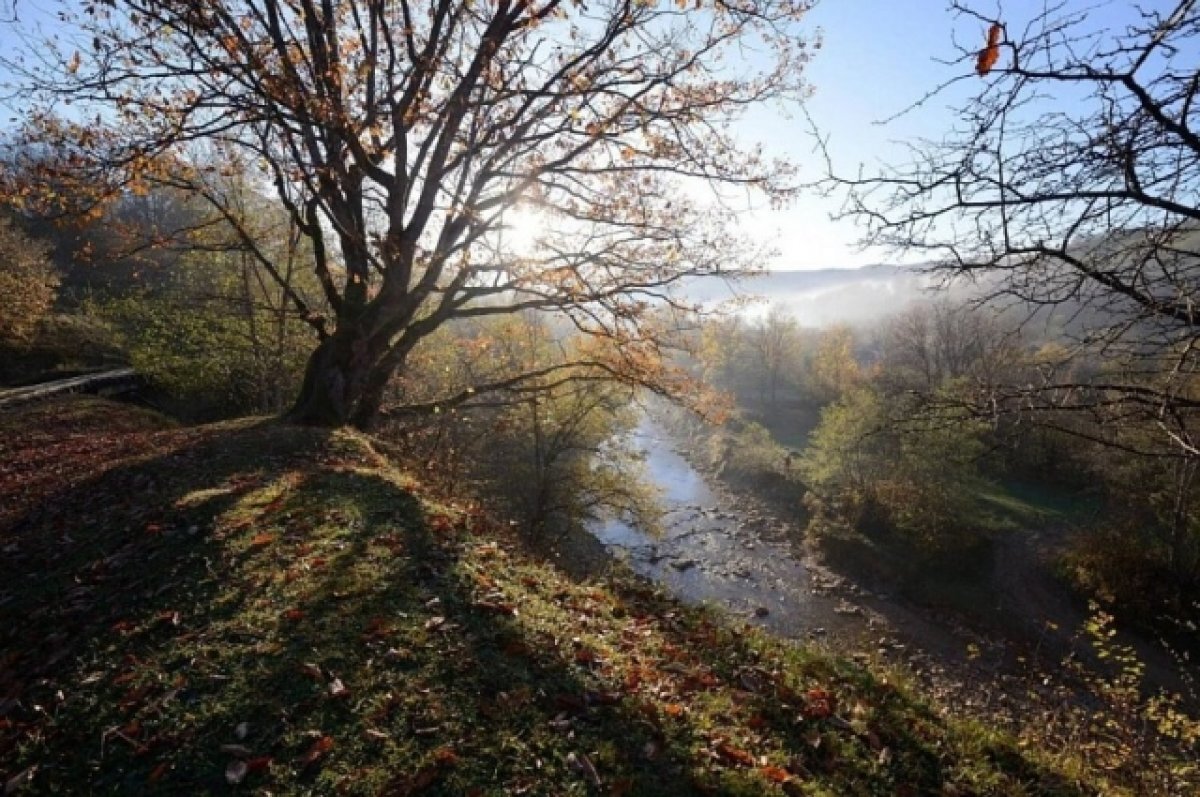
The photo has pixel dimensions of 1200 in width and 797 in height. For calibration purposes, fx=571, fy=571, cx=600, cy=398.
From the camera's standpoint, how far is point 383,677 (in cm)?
369

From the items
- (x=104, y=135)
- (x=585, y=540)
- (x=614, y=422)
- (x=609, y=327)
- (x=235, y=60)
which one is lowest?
(x=585, y=540)

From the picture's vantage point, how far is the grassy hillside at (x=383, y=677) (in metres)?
3.10

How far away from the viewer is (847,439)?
87.4ft

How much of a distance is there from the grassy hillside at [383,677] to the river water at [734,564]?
35.1 ft

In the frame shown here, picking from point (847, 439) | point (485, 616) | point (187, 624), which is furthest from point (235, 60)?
point (847, 439)

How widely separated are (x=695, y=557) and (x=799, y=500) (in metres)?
10.1

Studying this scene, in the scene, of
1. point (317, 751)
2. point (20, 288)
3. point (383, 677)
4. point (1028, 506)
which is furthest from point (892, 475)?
point (20, 288)

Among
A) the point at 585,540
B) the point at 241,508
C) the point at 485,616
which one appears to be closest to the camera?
the point at 485,616

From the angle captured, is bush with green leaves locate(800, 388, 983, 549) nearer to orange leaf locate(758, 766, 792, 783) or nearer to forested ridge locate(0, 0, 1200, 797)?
forested ridge locate(0, 0, 1200, 797)

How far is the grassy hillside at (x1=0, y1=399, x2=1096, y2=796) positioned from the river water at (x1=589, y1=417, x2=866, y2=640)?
10710mm

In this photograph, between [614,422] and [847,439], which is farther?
[847,439]

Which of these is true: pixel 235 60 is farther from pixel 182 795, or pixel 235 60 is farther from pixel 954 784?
pixel 954 784

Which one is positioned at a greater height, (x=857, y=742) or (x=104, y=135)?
(x=104, y=135)

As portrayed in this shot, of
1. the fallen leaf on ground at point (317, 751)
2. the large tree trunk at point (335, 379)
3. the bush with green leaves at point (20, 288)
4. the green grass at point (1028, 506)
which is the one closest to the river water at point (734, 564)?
the green grass at point (1028, 506)
